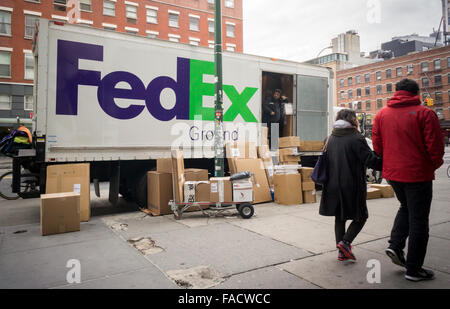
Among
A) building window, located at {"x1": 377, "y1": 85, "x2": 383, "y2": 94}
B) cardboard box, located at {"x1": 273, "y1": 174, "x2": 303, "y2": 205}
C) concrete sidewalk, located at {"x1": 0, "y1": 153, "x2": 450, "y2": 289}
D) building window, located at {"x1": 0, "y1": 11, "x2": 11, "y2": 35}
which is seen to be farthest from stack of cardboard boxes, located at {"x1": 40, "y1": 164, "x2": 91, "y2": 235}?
building window, located at {"x1": 377, "y1": 85, "x2": 383, "y2": 94}

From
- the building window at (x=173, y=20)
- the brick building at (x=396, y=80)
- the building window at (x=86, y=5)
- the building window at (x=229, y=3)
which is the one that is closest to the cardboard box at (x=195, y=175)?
the building window at (x=86, y=5)

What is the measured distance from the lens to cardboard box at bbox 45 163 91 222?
5910 millimetres

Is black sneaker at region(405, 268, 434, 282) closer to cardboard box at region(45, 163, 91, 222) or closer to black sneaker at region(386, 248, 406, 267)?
black sneaker at region(386, 248, 406, 267)

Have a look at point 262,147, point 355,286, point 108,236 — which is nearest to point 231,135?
point 262,147

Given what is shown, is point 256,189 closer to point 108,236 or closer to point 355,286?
point 108,236

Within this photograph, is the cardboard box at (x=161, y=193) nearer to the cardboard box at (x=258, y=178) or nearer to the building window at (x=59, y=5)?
the cardboard box at (x=258, y=178)

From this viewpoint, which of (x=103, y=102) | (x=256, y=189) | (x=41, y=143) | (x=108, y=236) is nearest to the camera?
(x=108, y=236)

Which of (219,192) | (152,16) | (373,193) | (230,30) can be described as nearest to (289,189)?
(219,192)

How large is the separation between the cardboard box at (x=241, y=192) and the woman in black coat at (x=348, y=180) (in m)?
2.48

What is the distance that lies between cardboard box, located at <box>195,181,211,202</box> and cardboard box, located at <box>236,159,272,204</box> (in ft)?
4.78

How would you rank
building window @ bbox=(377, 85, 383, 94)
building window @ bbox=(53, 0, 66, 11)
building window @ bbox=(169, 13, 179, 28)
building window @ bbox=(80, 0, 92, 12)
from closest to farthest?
building window @ bbox=(53, 0, 66, 11), building window @ bbox=(80, 0, 92, 12), building window @ bbox=(169, 13, 179, 28), building window @ bbox=(377, 85, 383, 94)

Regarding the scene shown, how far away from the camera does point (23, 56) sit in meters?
27.9
